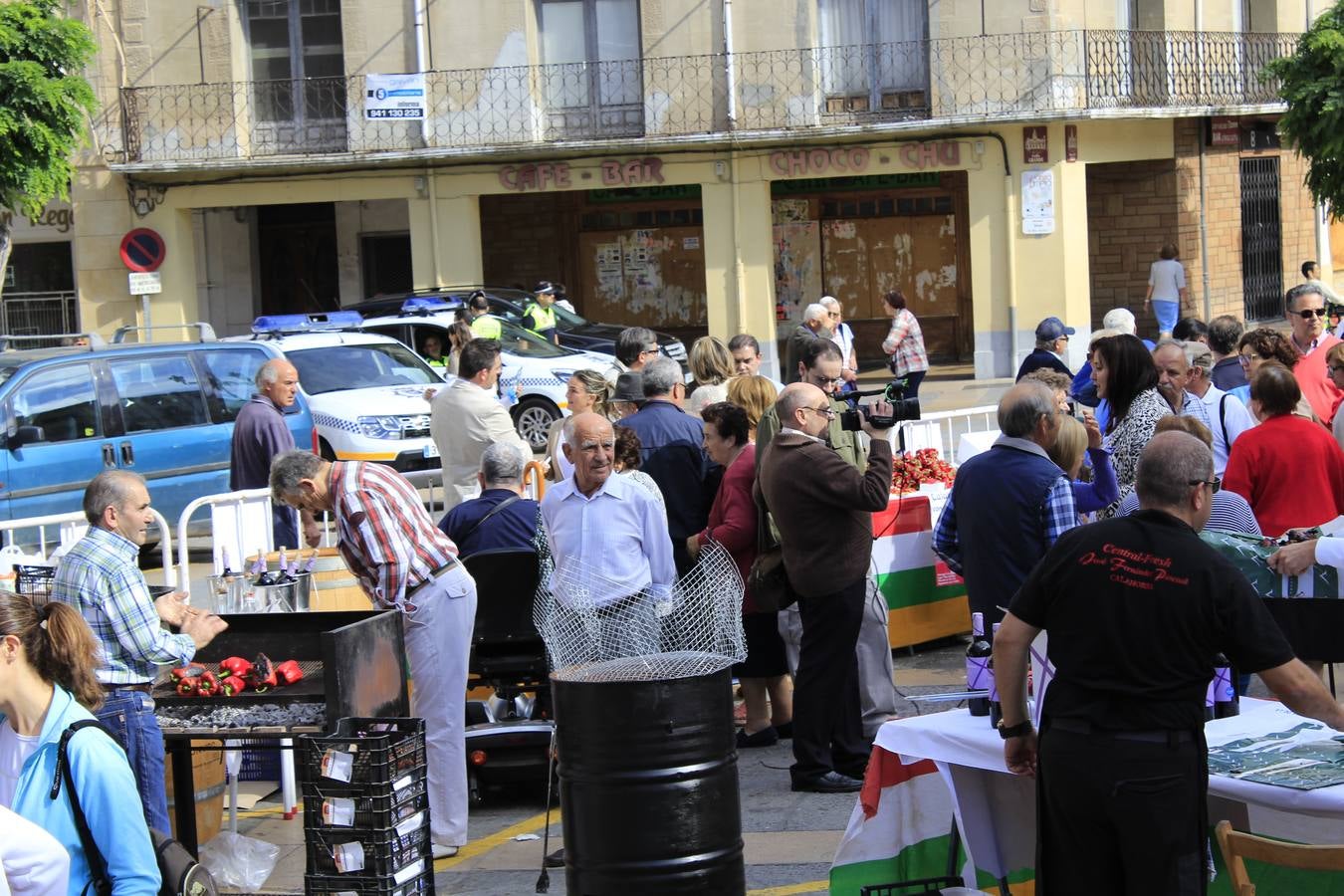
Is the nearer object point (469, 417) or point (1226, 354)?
point (469, 417)

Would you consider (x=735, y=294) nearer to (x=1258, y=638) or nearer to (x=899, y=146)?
(x=899, y=146)

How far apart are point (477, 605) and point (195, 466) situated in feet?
23.4

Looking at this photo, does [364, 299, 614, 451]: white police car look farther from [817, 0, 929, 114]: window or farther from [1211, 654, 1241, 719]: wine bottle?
[1211, 654, 1241, 719]: wine bottle

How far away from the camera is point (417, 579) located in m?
7.09

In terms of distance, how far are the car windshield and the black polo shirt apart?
43.6ft

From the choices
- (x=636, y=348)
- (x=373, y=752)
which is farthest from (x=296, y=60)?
(x=373, y=752)

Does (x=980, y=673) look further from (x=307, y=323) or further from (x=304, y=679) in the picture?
(x=307, y=323)

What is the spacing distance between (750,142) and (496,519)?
17.7m

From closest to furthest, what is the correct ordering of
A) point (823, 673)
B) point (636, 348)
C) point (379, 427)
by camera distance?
1. point (823, 673)
2. point (636, 348)
3. point (379, 427)

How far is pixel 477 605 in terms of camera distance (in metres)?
8.21

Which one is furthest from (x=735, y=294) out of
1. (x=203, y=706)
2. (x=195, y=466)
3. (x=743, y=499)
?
(x=203, y=706)

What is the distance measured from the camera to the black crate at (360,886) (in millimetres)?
5629

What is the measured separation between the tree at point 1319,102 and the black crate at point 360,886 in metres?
17.7

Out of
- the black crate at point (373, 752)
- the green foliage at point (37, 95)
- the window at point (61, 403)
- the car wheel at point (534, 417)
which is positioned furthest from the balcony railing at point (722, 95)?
the black crate at point (373, 752)
